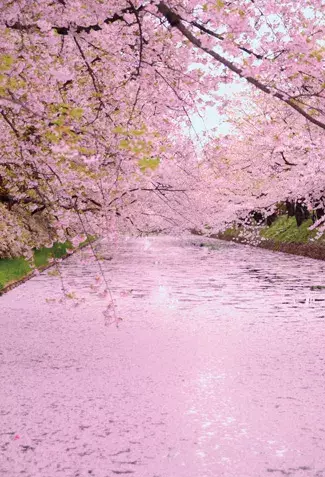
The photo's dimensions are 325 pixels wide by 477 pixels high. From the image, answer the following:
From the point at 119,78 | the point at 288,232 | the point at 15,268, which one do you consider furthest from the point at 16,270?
the point at 288,232

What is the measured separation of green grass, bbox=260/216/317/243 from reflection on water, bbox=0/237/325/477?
24.5 meters

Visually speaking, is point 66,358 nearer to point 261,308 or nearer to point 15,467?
point 15,467

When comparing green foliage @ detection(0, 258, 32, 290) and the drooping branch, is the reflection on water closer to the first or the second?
→ the drooping branch

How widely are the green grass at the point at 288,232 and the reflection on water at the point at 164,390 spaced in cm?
2455

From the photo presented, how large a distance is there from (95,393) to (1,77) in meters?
3.97

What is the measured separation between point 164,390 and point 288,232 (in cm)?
3838

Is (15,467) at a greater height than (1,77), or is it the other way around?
(1,77)

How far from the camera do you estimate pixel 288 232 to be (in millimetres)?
45031

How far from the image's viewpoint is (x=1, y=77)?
4711mm

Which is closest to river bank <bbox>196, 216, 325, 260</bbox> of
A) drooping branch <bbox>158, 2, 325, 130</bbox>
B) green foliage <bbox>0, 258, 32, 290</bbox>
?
green foliage <bbox>0, 258, 32, 290</bbox>

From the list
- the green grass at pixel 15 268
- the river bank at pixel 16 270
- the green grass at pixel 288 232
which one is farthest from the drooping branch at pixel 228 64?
the green grass at pixel 288 232

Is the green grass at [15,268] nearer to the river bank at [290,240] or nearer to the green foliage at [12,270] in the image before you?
the green foliage at [12,270]

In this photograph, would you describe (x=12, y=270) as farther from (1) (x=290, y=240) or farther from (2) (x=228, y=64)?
(1) (x=290, y=240)

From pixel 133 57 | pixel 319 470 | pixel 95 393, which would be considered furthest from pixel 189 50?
pixel 319 470
